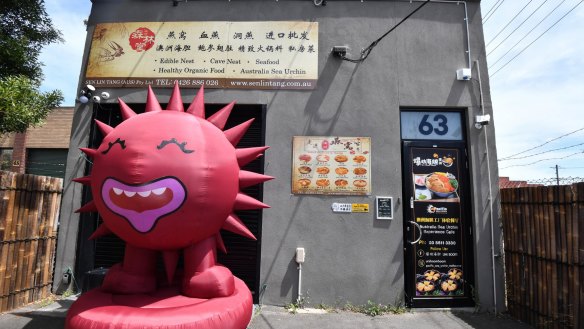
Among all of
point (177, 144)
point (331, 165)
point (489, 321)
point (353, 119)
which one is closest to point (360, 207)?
point (331, 165)

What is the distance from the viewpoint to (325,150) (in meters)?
6.20

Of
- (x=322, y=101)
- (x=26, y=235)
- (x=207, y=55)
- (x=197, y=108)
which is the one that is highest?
(x=207, y=55)

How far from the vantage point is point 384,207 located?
6.04 m

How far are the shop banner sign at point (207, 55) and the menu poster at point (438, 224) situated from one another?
9.11 ft

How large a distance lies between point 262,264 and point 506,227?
4.49 meters

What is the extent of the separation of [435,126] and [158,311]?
5653mm

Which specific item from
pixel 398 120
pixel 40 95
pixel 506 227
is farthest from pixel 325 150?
pixel 40 95

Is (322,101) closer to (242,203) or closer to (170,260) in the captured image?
(242,203)

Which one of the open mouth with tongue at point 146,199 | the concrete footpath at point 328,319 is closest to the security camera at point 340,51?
the open mouth with tongue at point 146,199

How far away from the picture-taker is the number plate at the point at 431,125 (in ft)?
21.0

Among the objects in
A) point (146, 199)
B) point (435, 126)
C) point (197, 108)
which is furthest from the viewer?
point (435, 126)

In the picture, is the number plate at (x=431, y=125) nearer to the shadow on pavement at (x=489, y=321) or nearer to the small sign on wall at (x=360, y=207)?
the small sign on wall at (x=360, y=207)

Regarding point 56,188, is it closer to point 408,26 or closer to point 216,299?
point 216,299

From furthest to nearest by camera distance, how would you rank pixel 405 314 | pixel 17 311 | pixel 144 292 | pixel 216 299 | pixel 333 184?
pixel 333 184 → pixel 405 314 → pixel 17 311 → pixel 144 292 → pixel 216 299
